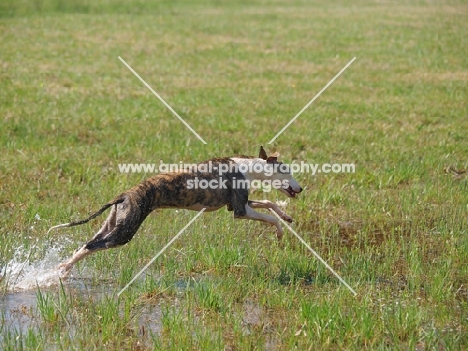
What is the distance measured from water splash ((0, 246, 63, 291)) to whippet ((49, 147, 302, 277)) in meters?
0.18

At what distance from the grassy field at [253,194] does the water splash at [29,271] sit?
0.11m

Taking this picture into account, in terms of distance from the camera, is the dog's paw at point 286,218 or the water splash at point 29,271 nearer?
the water splash at point 29,271

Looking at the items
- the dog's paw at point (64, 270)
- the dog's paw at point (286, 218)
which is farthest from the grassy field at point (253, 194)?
the dog's paw at point (286, 218)

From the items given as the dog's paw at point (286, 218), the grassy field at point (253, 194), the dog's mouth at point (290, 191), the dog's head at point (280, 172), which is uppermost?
the dog's head at point (280, 172)

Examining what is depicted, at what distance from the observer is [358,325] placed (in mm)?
6430

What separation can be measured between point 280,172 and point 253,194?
2318 mm

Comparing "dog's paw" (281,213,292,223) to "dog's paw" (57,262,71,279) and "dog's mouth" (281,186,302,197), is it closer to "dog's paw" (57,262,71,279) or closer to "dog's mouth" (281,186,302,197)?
"dog's mouth" (281,186,302,197)

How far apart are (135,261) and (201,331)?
1927mm

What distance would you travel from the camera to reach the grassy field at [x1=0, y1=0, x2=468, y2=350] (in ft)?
21.6

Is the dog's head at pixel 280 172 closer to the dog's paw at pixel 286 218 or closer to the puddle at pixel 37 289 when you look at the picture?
the dog's paw at pixel 286 218

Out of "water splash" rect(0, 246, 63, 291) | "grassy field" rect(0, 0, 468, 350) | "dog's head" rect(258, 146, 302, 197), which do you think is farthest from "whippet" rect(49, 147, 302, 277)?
"grassy field" rect(0, 0, 468, 350)

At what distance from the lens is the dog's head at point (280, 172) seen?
894cm

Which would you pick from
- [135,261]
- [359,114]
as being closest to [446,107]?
[359,114]

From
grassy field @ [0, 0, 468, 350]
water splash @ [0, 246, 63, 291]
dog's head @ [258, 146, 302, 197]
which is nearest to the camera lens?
grassy field @ [0, 0, 468, 350]
